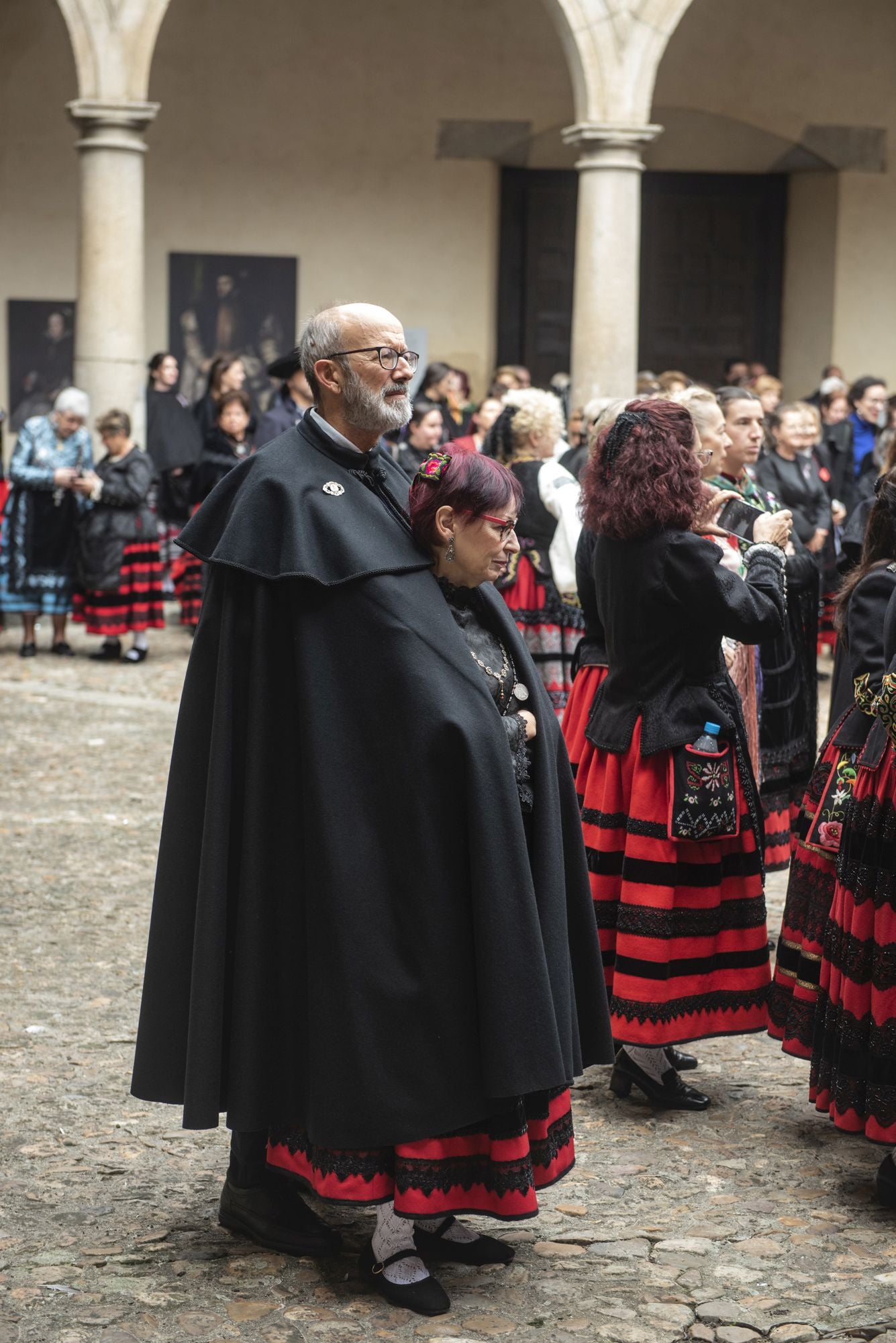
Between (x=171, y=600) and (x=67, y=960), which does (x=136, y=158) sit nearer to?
(x=171, y=600)

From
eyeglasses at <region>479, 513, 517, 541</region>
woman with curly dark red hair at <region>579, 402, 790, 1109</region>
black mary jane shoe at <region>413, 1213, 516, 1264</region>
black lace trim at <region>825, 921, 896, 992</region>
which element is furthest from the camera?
woman with curly dark red hair at <region>579, 402, 790, 1109</region>

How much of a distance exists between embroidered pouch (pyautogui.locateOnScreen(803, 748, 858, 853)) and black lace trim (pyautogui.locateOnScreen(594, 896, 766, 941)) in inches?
11.5

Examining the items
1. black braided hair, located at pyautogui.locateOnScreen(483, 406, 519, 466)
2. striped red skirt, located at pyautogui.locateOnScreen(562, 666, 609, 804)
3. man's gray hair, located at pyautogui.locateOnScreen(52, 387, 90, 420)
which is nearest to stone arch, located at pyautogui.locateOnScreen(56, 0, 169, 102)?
man's gray hair, located at pyautogui.locateOnScreen(52, 387, 90, 420)

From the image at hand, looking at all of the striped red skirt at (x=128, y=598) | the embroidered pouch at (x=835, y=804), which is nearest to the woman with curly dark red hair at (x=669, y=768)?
the embroidered pouch at (x=835, y=804)

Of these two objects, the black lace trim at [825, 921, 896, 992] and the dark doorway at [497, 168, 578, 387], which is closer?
the black lace trim at [825, 921, 896, 992]

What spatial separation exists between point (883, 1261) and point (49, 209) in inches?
557

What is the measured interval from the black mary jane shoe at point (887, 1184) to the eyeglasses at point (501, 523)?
1.57m

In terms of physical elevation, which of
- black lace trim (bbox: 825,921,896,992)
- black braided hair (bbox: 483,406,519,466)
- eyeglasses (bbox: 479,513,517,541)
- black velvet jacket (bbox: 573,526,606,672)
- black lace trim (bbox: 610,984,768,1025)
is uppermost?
black braided hair (bbox: 483,406,519,466)

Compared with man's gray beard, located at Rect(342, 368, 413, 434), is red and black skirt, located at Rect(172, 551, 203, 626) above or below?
below

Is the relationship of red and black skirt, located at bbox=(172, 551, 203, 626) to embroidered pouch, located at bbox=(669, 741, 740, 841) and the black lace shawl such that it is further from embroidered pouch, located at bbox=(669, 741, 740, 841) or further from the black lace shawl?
the black lace shawl

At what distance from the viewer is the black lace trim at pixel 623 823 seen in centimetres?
416

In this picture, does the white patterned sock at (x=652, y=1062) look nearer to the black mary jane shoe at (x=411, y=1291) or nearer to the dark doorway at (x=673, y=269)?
the black mary jane shoe at (x=411, y=1291)

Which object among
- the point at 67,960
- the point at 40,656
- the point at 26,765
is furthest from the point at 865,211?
the point at 67,960

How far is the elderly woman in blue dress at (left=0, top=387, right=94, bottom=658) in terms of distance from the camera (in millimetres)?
11078
